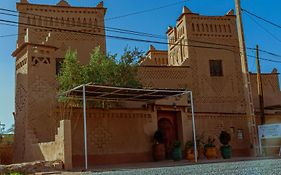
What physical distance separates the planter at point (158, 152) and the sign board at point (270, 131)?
5.11 meters

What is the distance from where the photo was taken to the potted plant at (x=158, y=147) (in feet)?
60.3

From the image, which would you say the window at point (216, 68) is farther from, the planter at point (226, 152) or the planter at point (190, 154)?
the planter at point (190, 154)

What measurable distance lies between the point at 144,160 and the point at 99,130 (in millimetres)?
2543

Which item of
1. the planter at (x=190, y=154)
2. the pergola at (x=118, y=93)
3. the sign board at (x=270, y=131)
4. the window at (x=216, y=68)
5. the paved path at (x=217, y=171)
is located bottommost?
the paved path at (x=217, y=171)

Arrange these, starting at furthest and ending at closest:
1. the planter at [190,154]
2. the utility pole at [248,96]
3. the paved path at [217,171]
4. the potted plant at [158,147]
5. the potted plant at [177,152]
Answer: the utility pole at [248,96], the planter at [190,154], the potted plant at [158,147], the potted plant at [177,152], the paved path at [217,171]

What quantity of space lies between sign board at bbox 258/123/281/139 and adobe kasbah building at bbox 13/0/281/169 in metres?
0.67

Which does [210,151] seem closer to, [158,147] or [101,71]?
[158,147]

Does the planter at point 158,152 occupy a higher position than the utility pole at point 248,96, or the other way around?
the utility pole at point 248,96

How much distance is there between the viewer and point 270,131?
773 inches

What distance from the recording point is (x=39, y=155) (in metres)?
15.1

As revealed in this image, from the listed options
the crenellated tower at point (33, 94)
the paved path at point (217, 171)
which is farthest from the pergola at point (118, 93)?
the paved path at point (217, 171)

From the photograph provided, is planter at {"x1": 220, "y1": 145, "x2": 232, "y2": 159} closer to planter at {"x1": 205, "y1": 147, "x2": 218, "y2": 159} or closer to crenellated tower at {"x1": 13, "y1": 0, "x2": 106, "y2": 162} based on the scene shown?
planter at {"x1": 205, "y1": 147, "x2": 218, "y2": 159}

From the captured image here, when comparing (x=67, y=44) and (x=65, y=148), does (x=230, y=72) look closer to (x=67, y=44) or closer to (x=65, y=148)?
(x=67, y=44)

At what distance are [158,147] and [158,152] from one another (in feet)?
0.73
